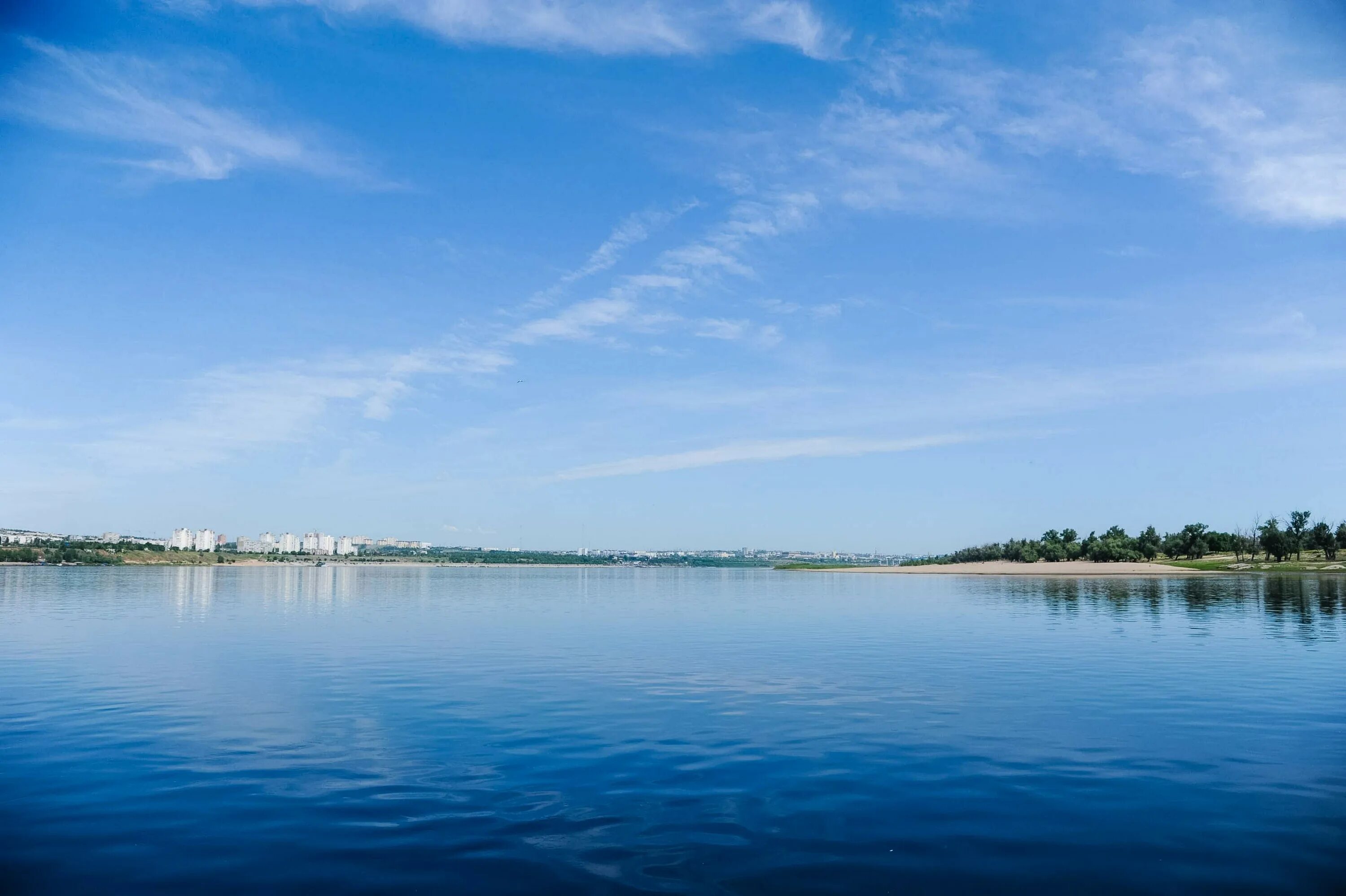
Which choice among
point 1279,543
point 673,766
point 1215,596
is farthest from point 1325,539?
point 673,766

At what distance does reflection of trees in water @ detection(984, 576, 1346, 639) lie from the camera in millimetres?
64812

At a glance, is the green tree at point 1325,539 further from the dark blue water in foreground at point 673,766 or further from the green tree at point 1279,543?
the dark blue water in foreground at point 673,766

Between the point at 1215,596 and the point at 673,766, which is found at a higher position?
the point at 673,766

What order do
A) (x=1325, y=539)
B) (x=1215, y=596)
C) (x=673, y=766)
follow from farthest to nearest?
(x=1325, y=539)
(x=1215, y=596)
(x=673, y=766)

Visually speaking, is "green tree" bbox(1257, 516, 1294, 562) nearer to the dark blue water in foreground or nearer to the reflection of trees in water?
the reflection of trees in water

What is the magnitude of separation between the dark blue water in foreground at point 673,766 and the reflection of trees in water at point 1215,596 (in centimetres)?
1914

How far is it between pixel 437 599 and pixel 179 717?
2966 inches

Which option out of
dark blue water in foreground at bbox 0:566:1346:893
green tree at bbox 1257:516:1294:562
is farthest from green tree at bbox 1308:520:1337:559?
dark blue water in foreground at bbox 0:566:1346:893

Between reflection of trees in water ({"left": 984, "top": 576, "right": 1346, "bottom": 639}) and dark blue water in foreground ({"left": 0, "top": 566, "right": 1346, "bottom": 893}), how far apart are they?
19.1 metres

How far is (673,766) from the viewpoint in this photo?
20.3m

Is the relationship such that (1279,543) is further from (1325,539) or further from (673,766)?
(673,766)

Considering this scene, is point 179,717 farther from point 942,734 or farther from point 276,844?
point 942,734

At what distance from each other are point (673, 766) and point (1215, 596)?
99.1m

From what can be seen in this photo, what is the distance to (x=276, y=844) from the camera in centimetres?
1473
